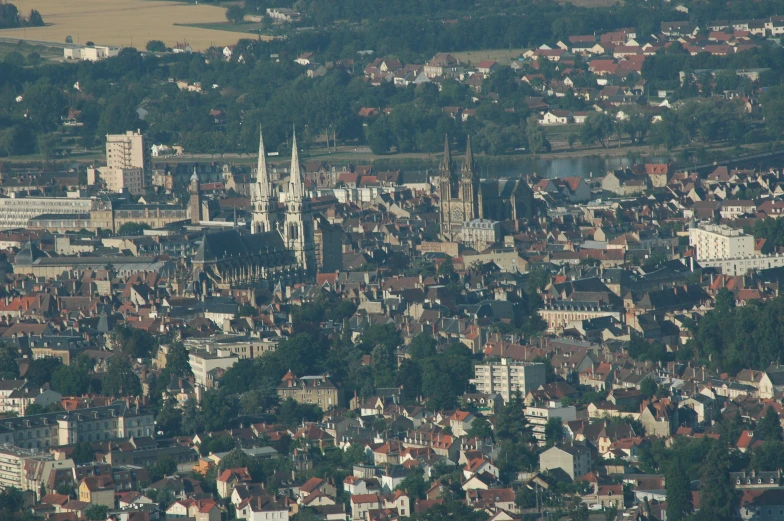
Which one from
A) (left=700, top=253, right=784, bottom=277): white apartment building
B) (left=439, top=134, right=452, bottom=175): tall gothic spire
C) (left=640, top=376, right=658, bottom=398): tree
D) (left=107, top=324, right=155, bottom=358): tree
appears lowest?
(left=700, top=253, right=784, bottom=277): white apartment building

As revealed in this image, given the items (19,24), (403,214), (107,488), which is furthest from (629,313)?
(19,24)

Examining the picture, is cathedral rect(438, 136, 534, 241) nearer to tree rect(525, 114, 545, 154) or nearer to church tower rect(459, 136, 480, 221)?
church tower rect(459, 136, 480, 221)

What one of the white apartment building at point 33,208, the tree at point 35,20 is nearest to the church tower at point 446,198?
the white apartment building at point 33,208

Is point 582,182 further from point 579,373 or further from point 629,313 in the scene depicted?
point 579,373

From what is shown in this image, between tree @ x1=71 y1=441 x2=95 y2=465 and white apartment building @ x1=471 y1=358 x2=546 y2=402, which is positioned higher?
tree @ x1=71 y1=441 x2=95 y2=465

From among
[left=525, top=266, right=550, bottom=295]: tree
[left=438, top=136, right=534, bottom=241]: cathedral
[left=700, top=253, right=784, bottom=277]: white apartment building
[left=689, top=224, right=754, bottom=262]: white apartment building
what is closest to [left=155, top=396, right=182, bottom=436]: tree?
[left=525, top=266, right=550, bottom=295]: tree

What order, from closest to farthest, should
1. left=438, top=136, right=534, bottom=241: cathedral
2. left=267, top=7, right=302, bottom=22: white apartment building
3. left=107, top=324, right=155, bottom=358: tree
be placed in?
left=107, top=324, right=155, bottom=358: tree, left=438, top=136, right=534, bottom=241: cathedral, left=267, top=7, right=302, bottom=22: white apartment building

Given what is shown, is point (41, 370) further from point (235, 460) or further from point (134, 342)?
point (235, 460)
